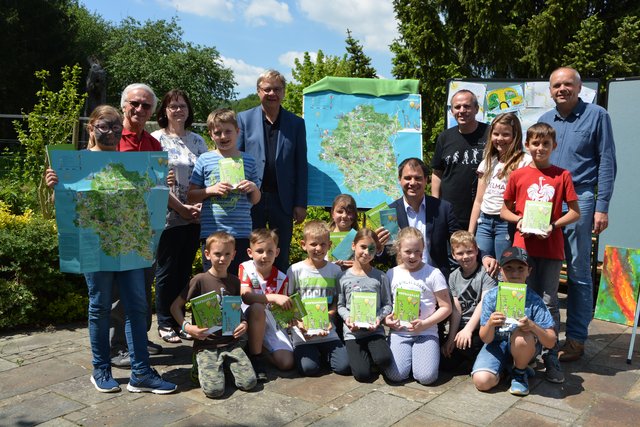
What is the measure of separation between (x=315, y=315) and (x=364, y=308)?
37cm

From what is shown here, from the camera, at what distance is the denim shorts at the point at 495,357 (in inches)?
159

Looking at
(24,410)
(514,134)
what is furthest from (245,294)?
(514,134)

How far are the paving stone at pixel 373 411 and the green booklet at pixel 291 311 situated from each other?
2.59 feet

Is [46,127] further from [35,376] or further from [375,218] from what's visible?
[375,218]

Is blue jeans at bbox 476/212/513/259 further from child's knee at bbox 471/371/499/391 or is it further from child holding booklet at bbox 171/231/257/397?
child holding booklet at bbox 171/231/257/397

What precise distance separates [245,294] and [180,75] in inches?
1797

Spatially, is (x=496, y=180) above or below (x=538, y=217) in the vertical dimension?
above

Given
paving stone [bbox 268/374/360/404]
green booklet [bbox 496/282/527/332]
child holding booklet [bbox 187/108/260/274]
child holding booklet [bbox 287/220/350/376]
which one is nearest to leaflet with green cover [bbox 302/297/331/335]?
child holding booklet [bbox 287/220/350/376]


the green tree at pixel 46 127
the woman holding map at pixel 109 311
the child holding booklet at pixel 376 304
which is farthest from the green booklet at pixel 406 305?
the green tree at pixel 46 127

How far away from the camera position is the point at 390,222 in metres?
4.69

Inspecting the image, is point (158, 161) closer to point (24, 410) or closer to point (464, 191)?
point (24, 410)

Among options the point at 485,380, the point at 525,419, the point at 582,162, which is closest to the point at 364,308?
the point at 485,380

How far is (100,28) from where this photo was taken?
5306 cm

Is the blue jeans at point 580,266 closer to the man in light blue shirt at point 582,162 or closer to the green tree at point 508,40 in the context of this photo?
the man in light blue shirt at point 582,162
